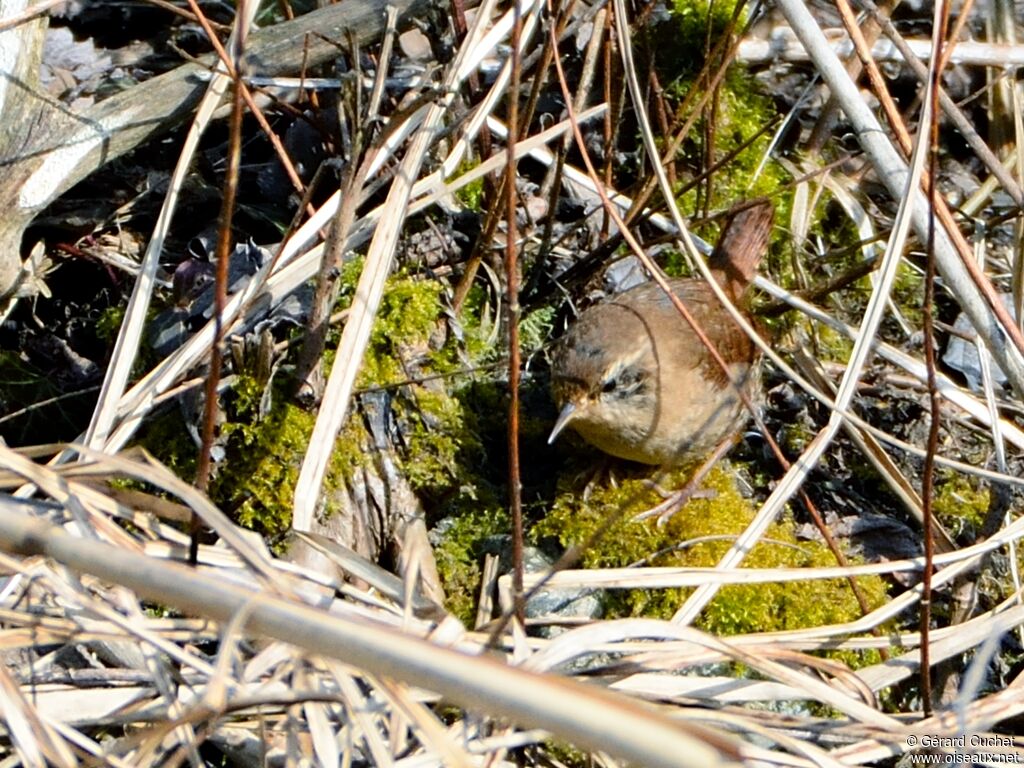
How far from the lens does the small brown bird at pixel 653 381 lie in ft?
10.9

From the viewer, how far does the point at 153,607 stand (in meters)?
3.24

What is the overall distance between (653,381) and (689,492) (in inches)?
13.9

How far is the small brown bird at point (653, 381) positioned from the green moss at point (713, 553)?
3.5 inches

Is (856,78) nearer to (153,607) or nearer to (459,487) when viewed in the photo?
(459,487)

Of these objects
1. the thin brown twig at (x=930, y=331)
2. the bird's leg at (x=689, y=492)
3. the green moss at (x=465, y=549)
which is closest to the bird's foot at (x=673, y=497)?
the bird's leg at (x=689, y=492)

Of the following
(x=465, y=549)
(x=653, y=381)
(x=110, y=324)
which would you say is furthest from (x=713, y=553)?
(x=110, y=324)

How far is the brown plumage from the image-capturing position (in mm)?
3334

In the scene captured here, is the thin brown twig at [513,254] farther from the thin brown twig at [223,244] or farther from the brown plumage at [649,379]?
the brown plumage at [649,379]

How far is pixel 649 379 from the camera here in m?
3.44

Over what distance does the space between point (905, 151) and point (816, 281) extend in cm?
129

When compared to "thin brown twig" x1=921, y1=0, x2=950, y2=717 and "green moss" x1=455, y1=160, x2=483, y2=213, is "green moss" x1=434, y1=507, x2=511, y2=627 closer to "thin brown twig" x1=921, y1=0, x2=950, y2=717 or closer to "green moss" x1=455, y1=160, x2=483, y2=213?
"green moss" x1=455, y1=160, x2=483, y2=213

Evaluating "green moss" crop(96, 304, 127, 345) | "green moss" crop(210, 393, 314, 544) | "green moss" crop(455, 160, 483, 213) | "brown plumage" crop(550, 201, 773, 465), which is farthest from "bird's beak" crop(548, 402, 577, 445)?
"green moss" crop(96, 304, 127, 345)

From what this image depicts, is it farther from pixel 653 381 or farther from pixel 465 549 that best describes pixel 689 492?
pixel 465 549

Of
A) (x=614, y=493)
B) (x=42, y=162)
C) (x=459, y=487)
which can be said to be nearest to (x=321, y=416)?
(x=459, y=487)
